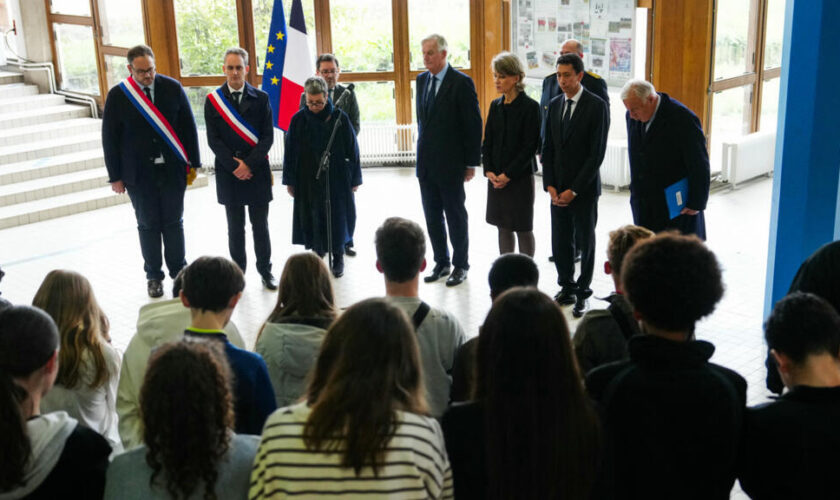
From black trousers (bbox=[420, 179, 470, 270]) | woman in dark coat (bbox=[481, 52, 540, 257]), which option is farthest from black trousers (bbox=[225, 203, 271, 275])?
woman in dark coat (bbox=[481, 52, 540, 257])

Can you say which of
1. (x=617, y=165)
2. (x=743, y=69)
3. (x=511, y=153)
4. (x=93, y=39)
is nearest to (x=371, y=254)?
(x=511, y=153)

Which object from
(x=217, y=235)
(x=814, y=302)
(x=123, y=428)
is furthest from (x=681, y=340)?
(x=217, y=235)

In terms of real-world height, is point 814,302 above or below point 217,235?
above

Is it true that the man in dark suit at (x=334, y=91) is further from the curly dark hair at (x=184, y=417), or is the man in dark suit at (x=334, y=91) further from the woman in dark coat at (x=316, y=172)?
the curly dark hair at (x=184, y=417)

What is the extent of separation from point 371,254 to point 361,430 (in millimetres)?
5005

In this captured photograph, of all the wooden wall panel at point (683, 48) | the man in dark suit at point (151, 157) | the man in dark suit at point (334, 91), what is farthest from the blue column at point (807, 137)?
the wooden wall panel at point (683, 48)

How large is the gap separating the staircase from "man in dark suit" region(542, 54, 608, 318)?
5.02 m

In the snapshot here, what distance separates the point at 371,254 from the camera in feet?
22.4

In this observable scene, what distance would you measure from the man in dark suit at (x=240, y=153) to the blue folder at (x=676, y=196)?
2.65 metres

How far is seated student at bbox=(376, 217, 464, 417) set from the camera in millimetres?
2826

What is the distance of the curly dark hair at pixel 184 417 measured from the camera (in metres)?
1.91

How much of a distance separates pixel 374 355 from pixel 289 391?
1093 millimetres

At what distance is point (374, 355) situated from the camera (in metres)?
1.92

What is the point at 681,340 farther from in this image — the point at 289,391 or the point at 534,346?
the point at 289,391
